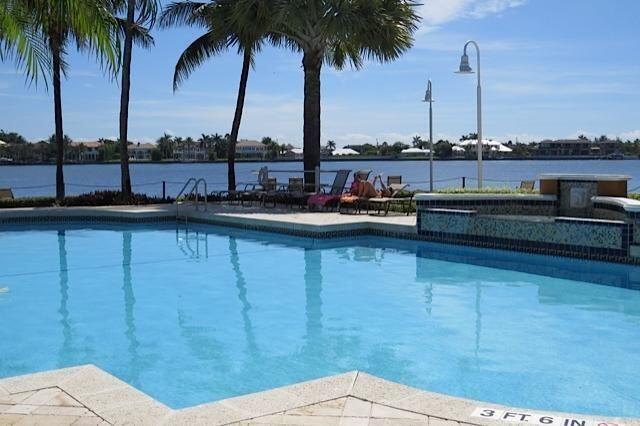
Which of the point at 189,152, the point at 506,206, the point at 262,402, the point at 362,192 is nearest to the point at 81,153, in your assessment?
the point at 189,152

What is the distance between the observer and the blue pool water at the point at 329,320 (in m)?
5.50

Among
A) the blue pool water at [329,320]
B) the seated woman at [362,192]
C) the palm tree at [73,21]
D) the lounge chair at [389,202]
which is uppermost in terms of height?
the palm tree at [73,21]

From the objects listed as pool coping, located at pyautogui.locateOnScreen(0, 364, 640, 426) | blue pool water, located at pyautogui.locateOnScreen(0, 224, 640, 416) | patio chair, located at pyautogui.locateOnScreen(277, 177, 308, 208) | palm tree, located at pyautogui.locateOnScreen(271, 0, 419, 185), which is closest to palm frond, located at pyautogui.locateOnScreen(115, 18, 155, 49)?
palm tree, located at pyautogui.locateOnScreen(271, 0, 419, 185)

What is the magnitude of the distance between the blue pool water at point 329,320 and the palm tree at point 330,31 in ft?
20.0

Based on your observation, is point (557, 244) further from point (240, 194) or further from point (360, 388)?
point (240, 194)

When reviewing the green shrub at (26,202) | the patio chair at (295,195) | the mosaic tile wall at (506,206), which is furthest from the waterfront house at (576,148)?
the mosaic tile wall at (506,206)

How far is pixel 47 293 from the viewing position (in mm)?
8828

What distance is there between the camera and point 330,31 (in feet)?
52.4

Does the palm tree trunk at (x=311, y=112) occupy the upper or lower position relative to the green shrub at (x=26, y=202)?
upper

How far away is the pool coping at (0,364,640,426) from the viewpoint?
12.3 ft

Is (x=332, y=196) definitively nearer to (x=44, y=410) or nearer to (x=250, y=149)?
(x=44, y=410)

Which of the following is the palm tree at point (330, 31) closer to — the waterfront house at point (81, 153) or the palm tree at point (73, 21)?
the palm tree at point (73, 21)

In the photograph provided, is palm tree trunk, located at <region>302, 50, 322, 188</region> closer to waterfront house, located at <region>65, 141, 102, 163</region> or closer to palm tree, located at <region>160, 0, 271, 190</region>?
palm tree, located at <region>160, 0, 271, 190</region>

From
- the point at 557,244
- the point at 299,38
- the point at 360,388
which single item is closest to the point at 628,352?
the point at 360,388
